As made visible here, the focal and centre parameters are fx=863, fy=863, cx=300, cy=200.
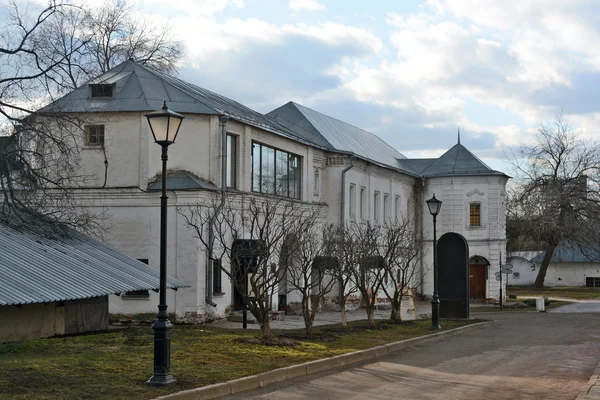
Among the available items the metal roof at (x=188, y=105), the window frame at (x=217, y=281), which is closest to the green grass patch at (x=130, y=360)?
the window frame at (x=217, y=281)

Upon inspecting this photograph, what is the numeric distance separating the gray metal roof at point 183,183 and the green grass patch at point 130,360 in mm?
7558

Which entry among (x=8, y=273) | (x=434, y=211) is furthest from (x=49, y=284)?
(x=434, y=211)

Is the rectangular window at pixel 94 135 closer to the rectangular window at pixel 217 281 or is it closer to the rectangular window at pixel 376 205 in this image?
the rectangular window at pixel 217 281

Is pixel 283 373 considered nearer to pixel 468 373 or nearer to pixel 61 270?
pixel 468 373

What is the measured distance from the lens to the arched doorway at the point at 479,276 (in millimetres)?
56719

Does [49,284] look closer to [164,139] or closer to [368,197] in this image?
[164,139]

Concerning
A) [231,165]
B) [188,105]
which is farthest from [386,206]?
[188,105]

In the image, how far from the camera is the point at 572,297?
68.4 m

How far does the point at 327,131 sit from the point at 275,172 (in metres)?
13.5

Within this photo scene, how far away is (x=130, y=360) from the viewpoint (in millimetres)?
16094

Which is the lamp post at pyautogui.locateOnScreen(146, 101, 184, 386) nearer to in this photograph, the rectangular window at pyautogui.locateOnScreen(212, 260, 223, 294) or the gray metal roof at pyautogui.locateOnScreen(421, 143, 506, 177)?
the rectangular window at pyautogui.locateOnScreen(212, 260, 223, 294)

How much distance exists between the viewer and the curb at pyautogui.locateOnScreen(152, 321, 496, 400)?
13.1m

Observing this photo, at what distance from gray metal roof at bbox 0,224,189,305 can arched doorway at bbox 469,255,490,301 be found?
35.3 metres

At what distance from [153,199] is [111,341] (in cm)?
1212
